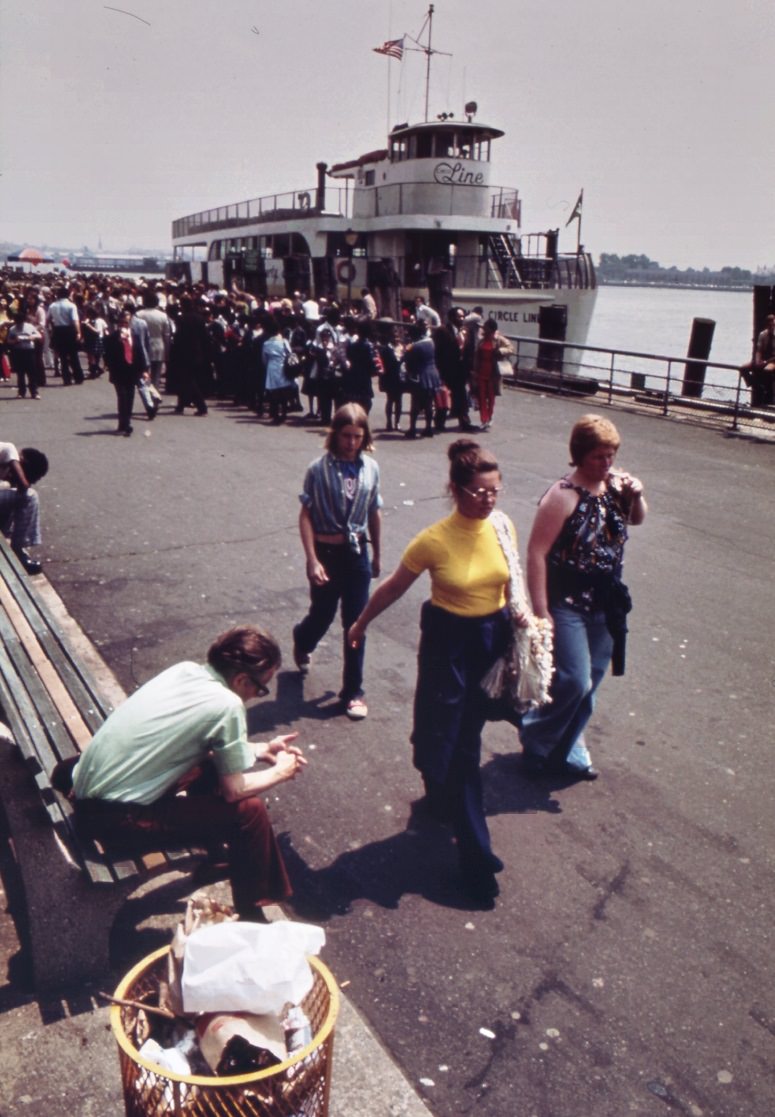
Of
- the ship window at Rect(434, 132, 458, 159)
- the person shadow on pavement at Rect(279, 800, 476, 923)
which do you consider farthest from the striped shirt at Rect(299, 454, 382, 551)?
the ship window at Rect(434, 132, 458, 159)

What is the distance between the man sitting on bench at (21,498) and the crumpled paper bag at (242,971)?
5243 mm

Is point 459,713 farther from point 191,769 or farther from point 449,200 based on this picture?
point 449,200

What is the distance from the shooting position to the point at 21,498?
7008mm

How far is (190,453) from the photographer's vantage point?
11.9 metres

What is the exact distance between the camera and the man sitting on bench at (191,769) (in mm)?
3055

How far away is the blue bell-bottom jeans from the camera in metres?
4.29

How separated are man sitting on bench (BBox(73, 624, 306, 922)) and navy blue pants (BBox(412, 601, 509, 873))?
65 cm

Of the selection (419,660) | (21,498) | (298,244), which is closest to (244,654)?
(419,660)

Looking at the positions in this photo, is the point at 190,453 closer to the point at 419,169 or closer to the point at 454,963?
the point at 454,963

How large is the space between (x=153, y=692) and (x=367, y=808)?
5.01ft

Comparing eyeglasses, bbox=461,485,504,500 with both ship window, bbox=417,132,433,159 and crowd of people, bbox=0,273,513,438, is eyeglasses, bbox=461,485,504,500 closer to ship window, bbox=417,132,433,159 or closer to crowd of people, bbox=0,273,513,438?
crowd of people, bbox=0,273,513,438

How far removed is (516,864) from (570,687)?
844 millimetres

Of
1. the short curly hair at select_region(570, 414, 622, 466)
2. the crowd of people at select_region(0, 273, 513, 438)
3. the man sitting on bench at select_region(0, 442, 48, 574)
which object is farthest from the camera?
the crowd of people at select_region(0, 273, 513, 438)

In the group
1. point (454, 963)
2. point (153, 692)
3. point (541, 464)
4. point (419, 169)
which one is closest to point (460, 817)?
point (454, 963)
